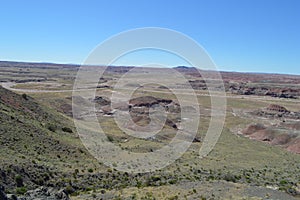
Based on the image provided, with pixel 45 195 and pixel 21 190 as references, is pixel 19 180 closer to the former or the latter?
pixel 21 190

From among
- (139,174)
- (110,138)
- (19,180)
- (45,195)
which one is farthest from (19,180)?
(110,138)

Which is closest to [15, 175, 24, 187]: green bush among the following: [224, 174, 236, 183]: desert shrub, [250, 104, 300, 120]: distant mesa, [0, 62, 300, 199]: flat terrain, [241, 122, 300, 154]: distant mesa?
[0, 62, 300, 199]: flat terrain

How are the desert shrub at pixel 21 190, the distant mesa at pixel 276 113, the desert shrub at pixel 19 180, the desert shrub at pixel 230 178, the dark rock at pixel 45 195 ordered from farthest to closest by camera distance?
the distant mesa at pixel 276 113 < the desert shrub at pixel 230 178 < the desert shrub at pixel 19 180 < the desert shrub at pixel 21 190 < the dark rock at pixel 45 195

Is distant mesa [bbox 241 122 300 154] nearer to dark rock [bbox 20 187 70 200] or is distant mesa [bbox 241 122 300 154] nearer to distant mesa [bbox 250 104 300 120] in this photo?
distant mesa [bbox 250 104 300 120]

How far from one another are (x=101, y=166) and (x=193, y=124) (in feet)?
126

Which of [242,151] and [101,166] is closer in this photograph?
[101,166]

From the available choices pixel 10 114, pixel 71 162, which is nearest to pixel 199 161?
pixel 71 162

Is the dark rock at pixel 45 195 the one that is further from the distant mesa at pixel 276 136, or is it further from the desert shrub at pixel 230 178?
the distant mesa at pixel 276 136

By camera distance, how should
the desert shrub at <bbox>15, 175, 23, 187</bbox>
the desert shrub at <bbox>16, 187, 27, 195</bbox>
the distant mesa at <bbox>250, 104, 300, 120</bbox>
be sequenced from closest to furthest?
the desert shrub at <bbox>16, 187, 27, 195</bbox>
the desert shrub at <bbox>15, 175, 23, 187</bbox>
the distant mesa at <bbox>250, 104, 300, 120</bbox>

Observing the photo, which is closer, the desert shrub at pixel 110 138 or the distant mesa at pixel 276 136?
the desert shrub at pixel 110 138

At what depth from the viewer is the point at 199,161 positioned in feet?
122

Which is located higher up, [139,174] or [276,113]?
[276,113]

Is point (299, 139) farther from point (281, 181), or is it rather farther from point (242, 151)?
point (281, 181)

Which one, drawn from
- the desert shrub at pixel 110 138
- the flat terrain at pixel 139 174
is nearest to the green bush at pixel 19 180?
the flat terrain at pixel 139 174
